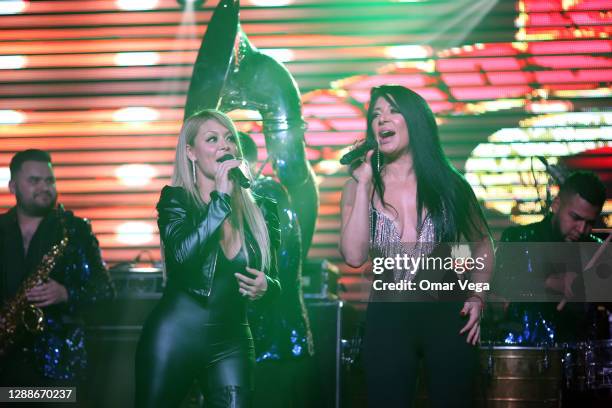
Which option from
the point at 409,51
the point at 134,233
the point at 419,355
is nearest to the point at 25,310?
the point at 134,233

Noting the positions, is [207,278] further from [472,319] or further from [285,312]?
[285,312]

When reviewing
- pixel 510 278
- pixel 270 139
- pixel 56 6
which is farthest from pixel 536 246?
pixel 56 6

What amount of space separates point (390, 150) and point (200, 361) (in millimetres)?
1261

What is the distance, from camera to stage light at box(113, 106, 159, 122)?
25.4 ft

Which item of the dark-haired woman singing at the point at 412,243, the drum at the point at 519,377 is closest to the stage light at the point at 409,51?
the drum at the point at 519,377

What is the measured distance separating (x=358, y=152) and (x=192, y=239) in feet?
2.74

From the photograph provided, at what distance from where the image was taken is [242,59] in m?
5.59

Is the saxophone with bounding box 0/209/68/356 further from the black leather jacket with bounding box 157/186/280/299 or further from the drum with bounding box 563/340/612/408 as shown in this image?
the drum with bounding box 563/340/612/408

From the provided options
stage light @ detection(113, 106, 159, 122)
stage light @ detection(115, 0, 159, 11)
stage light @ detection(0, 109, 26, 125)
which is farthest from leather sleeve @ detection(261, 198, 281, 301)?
stage light @ detection(0, 109, 26, 125)

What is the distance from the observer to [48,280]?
17.4 feet

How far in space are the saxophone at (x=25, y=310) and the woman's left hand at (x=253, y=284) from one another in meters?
1.91

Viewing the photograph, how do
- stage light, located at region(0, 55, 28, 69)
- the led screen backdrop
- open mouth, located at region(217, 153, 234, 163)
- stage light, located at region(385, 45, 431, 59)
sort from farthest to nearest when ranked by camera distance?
stage light, located at region(0, 55, 28, 69) → stage light, located at region(385, 45, 431, 59) → the led screen backdrop → open mouth, located at region(217, 153, 234, 163)

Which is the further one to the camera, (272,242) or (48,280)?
(48,280)

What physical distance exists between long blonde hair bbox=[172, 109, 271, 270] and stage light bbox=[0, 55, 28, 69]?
4310 mm
